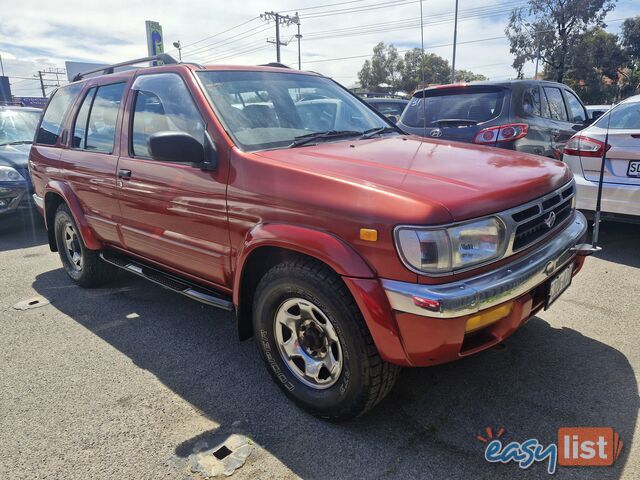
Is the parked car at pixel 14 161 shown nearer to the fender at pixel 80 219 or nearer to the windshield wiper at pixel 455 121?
the fender at pixel 80 219

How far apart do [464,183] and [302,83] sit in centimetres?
181

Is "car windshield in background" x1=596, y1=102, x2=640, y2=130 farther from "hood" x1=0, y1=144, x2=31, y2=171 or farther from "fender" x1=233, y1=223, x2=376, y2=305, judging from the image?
"hood" x1=0, y1=144, x2=31, y2=171

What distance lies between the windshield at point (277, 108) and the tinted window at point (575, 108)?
4.62 meters

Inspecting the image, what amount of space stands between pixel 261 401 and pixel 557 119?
5.68 metres

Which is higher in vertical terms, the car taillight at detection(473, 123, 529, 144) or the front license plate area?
the car taillight at detection(473, 123, 529, 144)

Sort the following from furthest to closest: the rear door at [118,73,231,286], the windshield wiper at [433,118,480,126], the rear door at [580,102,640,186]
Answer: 1. the windshield wiper at [433,118,480,126]
2. the rear door at [580,102,640,186]
3. the rear door at [118,73,231,286]

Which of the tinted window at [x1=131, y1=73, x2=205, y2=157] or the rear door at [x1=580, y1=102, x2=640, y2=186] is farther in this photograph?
the rear door at [x1=580, y1=102, x2=640, y2=186]

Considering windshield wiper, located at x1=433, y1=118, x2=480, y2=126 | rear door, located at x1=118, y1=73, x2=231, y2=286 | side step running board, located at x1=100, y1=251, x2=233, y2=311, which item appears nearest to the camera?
rear door, located at x1=118, y1=73, x2=231, y2=286

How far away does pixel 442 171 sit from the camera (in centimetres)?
235

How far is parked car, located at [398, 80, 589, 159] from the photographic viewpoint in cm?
546

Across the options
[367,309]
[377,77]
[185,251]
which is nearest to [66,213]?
[185,251]

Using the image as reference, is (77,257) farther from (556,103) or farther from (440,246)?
(556,103)

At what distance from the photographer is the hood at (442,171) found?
2061 millimetres

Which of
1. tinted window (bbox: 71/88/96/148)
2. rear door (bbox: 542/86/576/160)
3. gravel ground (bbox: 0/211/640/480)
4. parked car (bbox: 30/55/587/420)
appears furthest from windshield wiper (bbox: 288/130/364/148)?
rear door (bbox: 542/86/576/160)
